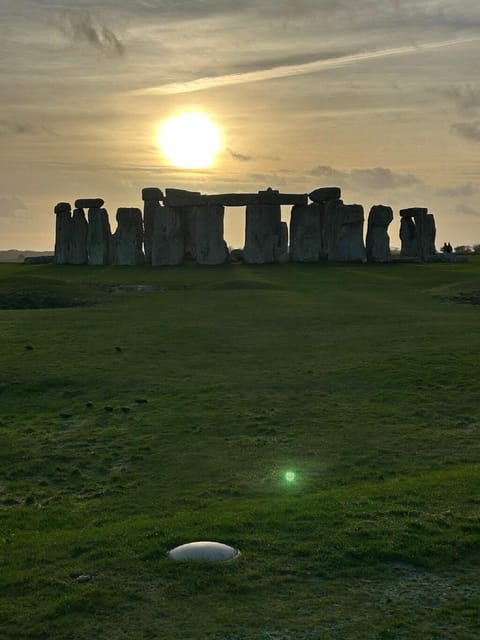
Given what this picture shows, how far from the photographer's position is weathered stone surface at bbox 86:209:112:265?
56.6 meters

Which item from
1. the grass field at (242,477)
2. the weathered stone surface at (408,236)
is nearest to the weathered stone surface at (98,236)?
the weathered stone surface at (408,236)

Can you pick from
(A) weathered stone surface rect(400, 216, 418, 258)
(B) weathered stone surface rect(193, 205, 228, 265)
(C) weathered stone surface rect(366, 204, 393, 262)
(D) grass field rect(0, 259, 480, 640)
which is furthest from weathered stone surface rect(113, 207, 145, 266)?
(D) grass field rect(0, 259, 480, 640)

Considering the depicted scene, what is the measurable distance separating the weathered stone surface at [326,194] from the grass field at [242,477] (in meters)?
27.7

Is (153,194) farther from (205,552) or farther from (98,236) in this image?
(205,552)

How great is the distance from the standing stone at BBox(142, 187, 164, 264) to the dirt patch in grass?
70.4 feet

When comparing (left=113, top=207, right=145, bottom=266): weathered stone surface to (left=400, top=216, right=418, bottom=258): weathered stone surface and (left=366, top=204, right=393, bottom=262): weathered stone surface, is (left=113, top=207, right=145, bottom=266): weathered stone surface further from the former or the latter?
(left=400, top=216, right=418, bottom=258): weathered stone surface

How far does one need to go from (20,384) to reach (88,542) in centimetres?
928

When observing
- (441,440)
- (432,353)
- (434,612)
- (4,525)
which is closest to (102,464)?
(4,525)

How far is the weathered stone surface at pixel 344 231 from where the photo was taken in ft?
176

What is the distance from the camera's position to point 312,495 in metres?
11.8

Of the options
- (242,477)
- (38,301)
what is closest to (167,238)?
(38,301)

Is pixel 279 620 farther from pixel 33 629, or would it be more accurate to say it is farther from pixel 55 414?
pixel 55 414

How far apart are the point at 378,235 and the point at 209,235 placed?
10.5m

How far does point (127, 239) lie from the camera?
2194 inches
